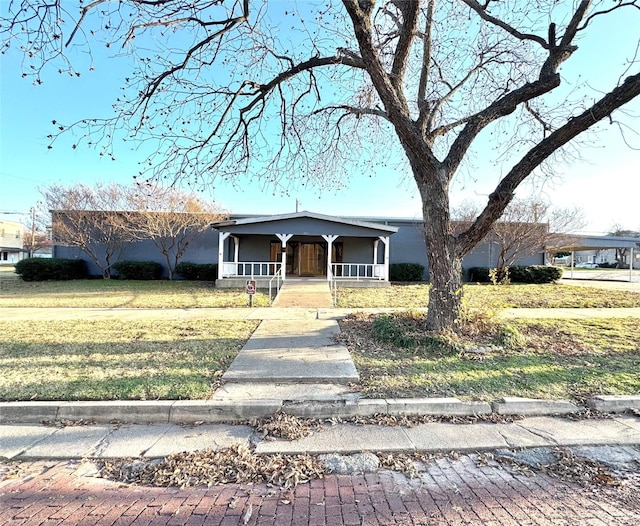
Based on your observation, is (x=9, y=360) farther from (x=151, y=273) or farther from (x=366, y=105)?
(x=151, y=273)

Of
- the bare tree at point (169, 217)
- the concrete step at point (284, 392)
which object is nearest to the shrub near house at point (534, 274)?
the bare tree at point (169, 217)

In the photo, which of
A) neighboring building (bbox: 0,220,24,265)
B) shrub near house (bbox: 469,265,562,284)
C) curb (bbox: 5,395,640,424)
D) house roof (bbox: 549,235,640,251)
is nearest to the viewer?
curb (bbox: 5,395,640,424)

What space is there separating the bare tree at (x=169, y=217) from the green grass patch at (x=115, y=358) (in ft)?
30.8

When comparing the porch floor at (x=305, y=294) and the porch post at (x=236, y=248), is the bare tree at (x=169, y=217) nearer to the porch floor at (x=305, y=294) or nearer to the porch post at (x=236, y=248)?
the porch post at (x=236, y=248)

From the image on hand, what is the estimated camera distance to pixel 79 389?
394 cm

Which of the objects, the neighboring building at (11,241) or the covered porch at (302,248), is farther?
the neighboring building at (11,241)

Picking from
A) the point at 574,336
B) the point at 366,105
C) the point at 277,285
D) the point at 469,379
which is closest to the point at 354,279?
the point at 277,285

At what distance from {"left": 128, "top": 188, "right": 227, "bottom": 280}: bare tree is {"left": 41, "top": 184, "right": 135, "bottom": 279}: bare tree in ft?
2.18

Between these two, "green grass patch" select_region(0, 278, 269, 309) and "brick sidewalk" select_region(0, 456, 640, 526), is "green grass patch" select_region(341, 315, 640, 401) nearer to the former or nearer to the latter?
"brick sidewalk" select_region(0, 456, 640, 526)

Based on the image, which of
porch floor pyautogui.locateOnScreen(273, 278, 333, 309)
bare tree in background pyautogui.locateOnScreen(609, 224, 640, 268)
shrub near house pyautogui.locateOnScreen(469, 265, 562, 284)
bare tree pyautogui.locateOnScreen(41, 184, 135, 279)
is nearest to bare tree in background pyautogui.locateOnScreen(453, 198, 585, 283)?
shrub near house pyautogui.locateOnScreen(469, 265, 562, 284)

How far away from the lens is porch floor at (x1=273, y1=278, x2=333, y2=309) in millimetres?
11188

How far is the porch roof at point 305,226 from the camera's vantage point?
16.2m

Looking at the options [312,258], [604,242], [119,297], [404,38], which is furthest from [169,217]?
[604,242]

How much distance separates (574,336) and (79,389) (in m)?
8.11
